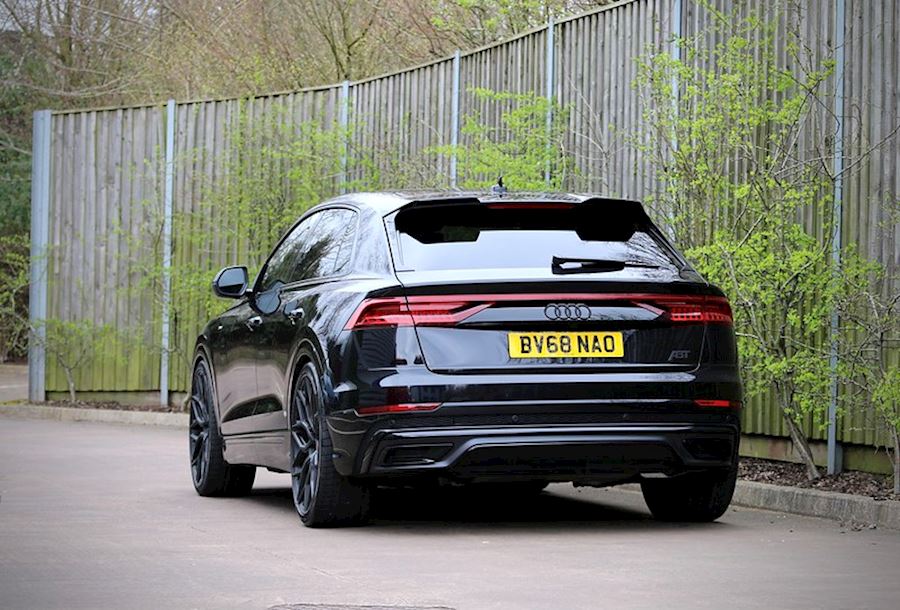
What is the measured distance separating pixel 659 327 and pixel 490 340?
33.4 inches

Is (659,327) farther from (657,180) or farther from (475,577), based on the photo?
(657,180)

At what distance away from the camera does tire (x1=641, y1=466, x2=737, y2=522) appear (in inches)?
373

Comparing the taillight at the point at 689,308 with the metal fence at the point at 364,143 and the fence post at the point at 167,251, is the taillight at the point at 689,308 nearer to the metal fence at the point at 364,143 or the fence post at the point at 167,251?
the metal fence at the point at 364,143

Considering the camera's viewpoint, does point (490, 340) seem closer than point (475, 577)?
No

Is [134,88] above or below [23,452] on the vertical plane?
above

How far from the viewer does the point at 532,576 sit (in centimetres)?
743

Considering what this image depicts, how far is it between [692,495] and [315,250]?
245 cm

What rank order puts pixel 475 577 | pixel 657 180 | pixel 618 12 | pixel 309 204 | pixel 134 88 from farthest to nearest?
pixel 134 88 < pixel 309 204 < pixel 618 12 < pixel 657 180 < pixel 475 577

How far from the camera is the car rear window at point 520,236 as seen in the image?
9070 millimetres

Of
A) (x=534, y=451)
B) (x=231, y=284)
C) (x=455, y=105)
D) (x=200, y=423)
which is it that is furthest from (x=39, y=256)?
(x=534, y=451)

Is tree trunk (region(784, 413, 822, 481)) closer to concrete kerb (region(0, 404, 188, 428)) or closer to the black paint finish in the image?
the black paint finish

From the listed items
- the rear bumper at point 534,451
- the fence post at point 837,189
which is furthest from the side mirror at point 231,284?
the fence post at point 837,189

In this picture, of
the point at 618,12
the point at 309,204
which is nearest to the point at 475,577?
the point at 618,12

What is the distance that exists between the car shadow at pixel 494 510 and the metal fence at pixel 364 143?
1843mm
